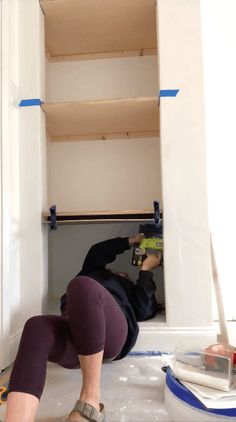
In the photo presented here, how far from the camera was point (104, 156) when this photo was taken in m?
1.60

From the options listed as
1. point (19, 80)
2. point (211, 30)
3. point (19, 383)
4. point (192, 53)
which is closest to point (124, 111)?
point (192, 53)

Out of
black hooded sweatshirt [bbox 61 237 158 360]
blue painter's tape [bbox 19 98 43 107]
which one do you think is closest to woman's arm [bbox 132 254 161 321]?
black hooded sweatshirt [bbox 61 237 158 360]

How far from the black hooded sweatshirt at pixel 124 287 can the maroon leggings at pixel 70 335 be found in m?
0.18

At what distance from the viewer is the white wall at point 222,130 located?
1497 millimetres

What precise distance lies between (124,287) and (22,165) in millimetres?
625

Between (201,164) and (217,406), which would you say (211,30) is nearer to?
(201,164)

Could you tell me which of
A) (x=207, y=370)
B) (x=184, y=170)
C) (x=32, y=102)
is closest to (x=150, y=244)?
(x=184, y=170)

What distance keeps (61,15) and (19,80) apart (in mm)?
356

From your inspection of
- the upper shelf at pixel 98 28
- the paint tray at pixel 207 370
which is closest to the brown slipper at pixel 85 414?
the paint tray at pixel 207 370

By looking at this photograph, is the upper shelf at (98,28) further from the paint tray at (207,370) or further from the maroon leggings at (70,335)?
the paint tray at (207,370)

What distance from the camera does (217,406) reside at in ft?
2.36

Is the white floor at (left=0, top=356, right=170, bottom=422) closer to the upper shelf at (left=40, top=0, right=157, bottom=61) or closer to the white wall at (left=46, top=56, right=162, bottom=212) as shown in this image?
the white wall at (left=46, top=56, right=162, bottom=212)

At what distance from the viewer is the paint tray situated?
0.78m

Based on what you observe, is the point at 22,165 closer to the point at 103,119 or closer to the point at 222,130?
the point at 103,119
